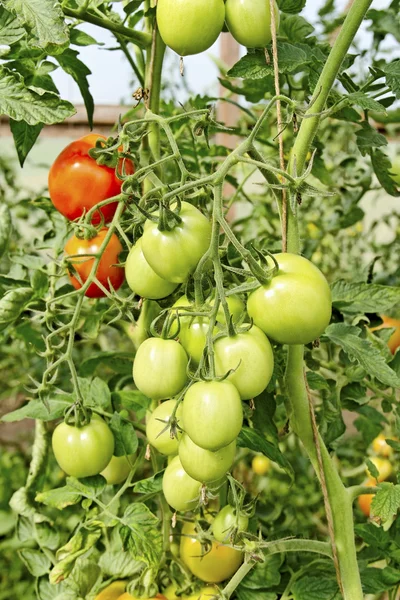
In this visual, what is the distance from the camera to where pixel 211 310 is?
448 millimetres

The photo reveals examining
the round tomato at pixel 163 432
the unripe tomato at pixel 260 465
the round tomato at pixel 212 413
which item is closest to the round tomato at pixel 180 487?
the round tomato at pixel 163 432

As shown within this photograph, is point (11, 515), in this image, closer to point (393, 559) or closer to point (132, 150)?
point (393, 559)

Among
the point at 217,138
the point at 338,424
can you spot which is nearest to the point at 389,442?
the point at 338,424

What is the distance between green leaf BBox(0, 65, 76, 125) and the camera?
51cm

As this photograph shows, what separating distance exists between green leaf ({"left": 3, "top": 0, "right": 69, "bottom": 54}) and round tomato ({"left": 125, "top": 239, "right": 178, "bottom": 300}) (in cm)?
17

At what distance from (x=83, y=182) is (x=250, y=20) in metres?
0.26

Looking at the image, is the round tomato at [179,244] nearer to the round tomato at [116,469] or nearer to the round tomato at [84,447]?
the round tomato at [84,447]

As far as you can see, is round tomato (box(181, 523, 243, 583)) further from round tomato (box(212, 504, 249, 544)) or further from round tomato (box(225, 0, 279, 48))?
round tomato (box(225, 0, 279, 48))

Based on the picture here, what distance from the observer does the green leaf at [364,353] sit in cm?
56

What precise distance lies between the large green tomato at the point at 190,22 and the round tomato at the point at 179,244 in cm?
14

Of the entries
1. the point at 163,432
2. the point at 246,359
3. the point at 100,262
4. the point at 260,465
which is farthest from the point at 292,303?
the point at 260,465

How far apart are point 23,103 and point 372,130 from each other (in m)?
0.35

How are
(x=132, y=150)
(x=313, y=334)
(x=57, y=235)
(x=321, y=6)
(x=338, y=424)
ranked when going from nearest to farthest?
(x=313, y=334) → (x=132, y=150) → (x=338, y=424) → (x=57, y=235) → (x=321, y=6)

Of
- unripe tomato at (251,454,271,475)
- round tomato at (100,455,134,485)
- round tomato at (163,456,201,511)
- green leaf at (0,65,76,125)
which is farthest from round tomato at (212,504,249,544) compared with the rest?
unripe tomato at (251,454,271,475)
